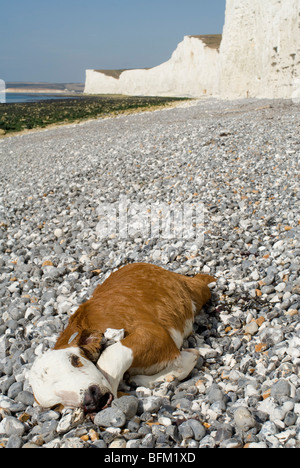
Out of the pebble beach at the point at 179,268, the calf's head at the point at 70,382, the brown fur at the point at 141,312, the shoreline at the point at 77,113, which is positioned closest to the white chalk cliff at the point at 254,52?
the shoreline at the point at 77,113

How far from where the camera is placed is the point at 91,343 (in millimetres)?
2816

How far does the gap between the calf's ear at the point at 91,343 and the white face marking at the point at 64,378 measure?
11 cm

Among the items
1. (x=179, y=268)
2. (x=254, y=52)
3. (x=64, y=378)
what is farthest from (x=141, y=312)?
(x=254, y=52)

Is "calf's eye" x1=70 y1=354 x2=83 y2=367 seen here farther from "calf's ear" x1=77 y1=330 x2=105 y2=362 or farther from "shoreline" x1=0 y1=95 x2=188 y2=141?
"shoreline" x1=0 y1=95 x2=188 y2=141

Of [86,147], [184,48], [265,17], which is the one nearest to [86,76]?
[184,48]

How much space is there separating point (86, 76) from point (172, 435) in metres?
139

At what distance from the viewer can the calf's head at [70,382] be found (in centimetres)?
245

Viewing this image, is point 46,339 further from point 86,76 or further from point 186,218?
point 86,76

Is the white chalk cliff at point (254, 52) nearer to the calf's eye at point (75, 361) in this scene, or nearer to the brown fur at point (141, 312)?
the brown fur at point (141, 312)

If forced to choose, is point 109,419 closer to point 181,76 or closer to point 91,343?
point 91,343

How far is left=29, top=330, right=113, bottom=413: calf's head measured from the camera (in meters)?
2.45

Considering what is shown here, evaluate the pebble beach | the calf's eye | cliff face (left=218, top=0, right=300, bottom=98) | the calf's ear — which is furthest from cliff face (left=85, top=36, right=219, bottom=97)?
the calf's eye

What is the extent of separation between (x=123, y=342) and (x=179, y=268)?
2389mm

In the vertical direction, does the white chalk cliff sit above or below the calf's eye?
above
